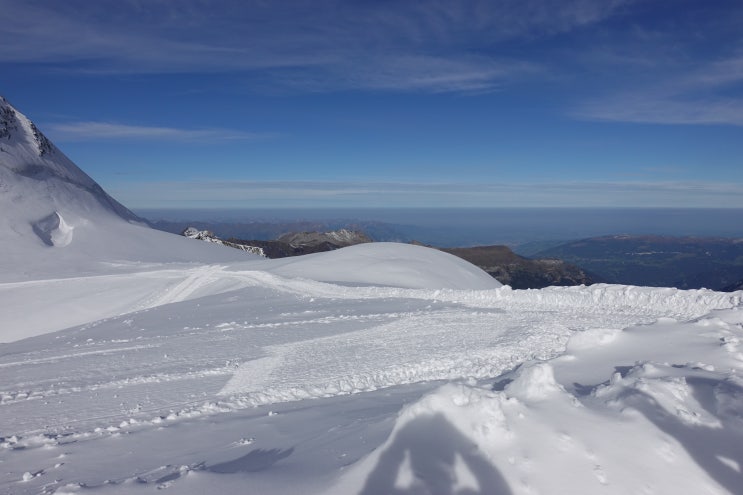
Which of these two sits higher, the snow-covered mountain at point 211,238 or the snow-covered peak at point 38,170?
the snow-covered peak at point 38,170

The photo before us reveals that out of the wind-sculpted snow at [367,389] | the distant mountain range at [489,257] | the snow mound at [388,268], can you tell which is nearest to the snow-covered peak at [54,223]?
the wind-sculpted snow at [367,389]

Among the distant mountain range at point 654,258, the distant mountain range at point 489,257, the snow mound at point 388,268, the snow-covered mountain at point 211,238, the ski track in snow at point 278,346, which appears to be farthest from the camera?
the distant mountain range at point 654,258

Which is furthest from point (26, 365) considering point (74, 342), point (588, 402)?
point (588, 402)

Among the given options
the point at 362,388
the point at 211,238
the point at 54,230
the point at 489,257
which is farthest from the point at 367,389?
the point at 489,257

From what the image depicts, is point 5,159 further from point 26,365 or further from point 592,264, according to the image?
point 592,264

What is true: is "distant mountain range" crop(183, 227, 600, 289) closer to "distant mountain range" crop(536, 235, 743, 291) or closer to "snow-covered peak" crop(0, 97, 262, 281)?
"snow-covered peak" crop(0, 97, 262, 281)

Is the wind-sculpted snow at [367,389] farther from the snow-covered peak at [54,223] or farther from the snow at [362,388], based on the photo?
the snow-covered peak at [54,223]

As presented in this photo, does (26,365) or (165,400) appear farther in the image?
(26,365)
